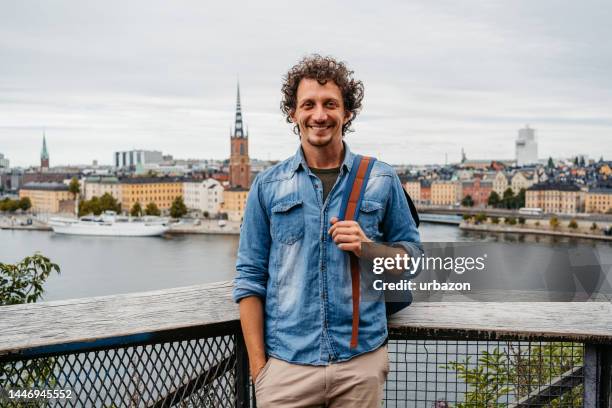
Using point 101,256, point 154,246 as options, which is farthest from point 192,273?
point 154,246

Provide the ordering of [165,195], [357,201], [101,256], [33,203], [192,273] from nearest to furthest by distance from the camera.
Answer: [357,201]
[192,273]
[101,256]
[165,195]
[33,203]

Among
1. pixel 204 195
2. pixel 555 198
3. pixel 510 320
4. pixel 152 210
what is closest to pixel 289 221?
pixel 510 320

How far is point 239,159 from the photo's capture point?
33.5 metres

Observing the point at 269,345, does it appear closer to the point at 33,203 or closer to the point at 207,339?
the point at 207,339

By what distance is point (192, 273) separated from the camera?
42.8 ft

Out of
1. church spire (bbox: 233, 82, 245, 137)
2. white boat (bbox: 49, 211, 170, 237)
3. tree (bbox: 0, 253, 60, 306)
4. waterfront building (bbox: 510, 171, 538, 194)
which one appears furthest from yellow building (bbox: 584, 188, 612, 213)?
tree (bbox: 0, 253, 60, 306)

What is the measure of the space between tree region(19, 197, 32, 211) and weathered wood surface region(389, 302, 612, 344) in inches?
1351

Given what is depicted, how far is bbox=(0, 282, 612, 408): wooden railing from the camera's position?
69 cm

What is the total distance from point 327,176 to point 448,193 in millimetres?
32782

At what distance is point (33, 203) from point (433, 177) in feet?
61.2

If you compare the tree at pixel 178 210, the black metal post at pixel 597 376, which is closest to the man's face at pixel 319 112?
the black metal post at pixel 597 376

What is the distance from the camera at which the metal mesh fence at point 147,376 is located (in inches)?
27.4

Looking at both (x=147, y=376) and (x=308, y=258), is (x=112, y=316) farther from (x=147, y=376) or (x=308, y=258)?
(x=308, y=258)

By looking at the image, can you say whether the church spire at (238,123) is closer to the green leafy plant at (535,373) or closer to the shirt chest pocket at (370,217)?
the green leafy plant at (535,373)
